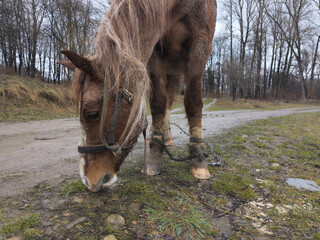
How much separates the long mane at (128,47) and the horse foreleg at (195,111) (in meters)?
0.77

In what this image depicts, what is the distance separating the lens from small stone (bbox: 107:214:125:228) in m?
1.28

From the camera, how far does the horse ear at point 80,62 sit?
49.6 inches

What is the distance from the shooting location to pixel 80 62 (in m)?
1.33

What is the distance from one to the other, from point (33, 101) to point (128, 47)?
1062 cm

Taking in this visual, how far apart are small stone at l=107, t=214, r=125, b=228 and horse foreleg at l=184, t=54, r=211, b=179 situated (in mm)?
1102

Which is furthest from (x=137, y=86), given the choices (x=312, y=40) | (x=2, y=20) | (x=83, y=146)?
(x=312, y=40)

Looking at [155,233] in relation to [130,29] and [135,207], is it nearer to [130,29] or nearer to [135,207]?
[135,207]

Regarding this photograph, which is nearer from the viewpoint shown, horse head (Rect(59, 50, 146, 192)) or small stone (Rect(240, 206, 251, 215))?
horse head (Rect(59, 50, 146, 192))

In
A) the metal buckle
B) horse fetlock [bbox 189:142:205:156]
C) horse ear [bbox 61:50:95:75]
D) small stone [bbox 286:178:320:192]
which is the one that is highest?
horse ear [bbox 61:50:95:75]

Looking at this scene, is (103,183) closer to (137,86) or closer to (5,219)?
(5,219)

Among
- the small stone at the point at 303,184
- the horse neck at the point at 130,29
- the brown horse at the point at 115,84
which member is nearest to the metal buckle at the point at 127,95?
the brown horse at the point at 115,84

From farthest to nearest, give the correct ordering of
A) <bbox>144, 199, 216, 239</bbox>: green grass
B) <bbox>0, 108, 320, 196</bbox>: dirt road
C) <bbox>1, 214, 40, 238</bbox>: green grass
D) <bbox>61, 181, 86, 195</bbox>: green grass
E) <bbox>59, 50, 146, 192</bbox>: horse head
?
<bbox>0, 108, 320, 196</bbox>: dirt road
<bbox>61, 181, 86, 195</bbox>: green grass
<bbox>59, 50, 146, 192</bbox>: horse head
<bbox>144, 199, 216, 239</bbox>: green grass
<bbox>1, 214, 40, 238</bbox>: green grass

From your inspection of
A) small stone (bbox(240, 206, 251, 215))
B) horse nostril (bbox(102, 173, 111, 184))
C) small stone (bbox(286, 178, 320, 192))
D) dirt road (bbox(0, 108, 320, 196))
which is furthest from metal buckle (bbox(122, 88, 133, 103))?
small stone (bbox(286, 178, 320, 192))

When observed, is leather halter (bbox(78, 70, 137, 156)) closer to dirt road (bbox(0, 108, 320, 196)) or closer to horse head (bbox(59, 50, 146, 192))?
horse head (bbox(59, 50, 146, 192))
